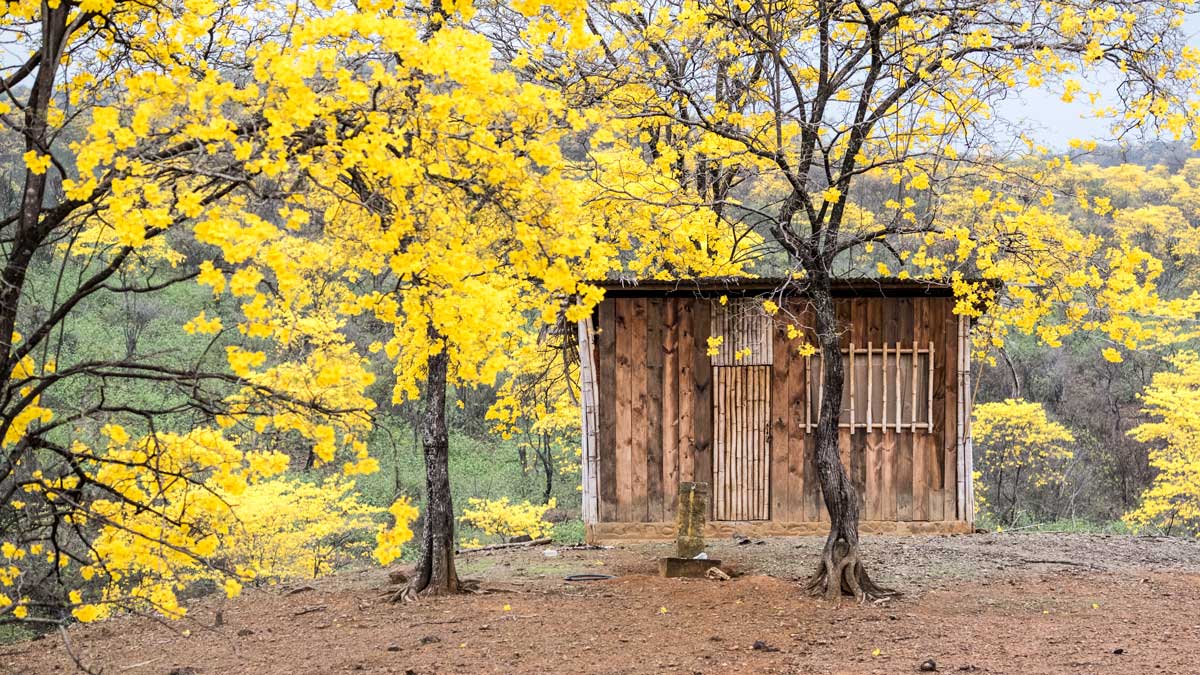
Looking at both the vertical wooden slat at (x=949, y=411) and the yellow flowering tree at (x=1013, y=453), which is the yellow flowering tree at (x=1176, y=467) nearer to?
the yellow flowering tree at (x=1013, y=453)

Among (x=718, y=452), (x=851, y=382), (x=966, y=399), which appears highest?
(x=851, y=382)

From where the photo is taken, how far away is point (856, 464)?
1088 cm

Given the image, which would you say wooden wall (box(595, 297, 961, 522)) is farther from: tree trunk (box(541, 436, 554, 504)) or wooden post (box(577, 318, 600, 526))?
tree trunk (box(541, 436, 554, 504))

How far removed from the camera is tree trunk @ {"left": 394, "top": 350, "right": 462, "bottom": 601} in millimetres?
8461

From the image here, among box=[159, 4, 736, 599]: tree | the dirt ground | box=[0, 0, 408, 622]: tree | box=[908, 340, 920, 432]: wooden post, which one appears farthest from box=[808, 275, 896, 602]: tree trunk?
box=[0, 0, 408, 622]: tree

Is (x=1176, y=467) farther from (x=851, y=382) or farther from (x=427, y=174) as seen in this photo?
(x=427, y=174)

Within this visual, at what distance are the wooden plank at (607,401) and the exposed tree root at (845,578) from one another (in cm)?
322

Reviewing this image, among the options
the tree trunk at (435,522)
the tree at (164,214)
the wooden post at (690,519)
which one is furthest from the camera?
the wooden post at (690,519)

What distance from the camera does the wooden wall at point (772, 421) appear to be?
10828 millimetres

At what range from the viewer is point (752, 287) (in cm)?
1037

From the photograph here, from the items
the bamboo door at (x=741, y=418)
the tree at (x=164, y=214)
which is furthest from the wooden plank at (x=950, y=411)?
the tree at (x=164, y=214)

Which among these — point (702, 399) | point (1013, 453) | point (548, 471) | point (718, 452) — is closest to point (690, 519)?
point (718, 452)

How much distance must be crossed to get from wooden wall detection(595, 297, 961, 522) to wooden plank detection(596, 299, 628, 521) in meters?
0.01

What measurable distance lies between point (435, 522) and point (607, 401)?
295cm
